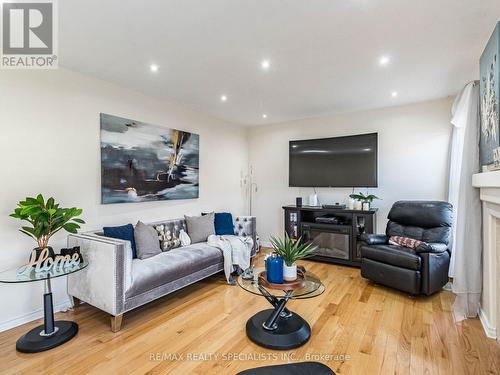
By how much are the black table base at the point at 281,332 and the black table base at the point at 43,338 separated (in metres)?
1.56

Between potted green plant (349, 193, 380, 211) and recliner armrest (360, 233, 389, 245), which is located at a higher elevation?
potted green plant (349, 193, 380, 211)

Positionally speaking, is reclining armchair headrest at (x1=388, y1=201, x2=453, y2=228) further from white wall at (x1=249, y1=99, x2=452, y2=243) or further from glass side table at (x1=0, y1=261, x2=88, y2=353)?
glass side table at (x1=0, y1=261, x2=88, y2=353)

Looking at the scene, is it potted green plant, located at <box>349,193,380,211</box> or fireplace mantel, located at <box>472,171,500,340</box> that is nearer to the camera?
fireplace mantel, located at <box>472,171,500,340</box>

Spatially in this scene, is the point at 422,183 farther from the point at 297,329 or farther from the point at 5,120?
the point at 5,120

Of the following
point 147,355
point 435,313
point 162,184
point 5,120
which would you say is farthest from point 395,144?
point 5,120

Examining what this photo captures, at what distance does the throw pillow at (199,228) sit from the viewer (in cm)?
384

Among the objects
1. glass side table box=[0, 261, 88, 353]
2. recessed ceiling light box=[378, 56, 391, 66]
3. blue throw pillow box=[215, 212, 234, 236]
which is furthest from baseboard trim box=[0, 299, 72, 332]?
recessed ceiling light box=[378, 56, 391, 66]

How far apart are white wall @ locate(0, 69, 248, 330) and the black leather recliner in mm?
3004

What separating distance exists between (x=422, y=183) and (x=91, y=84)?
4.72 m

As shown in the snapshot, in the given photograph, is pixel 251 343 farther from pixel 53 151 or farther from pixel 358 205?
pixel 358 205

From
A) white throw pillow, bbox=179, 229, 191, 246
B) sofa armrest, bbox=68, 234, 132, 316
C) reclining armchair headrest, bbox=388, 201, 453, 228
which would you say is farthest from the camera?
white throw pillow, bbox=179, 229, 191, 246

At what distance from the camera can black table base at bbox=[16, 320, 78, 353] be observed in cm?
208

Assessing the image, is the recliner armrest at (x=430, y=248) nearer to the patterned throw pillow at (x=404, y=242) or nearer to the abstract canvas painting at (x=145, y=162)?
the patterned throw pillow at (x=404, y=242)

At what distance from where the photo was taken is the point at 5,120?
95.0 inches
